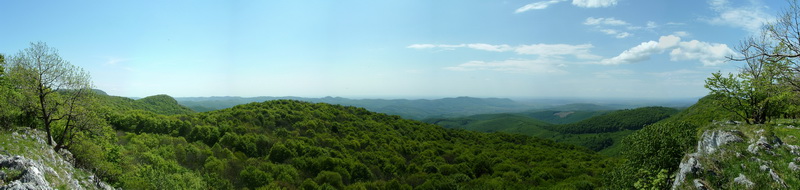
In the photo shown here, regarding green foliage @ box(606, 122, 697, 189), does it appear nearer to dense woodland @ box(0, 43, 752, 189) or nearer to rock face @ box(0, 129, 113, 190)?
dense woodland @ box(0, 43, 752, 189)

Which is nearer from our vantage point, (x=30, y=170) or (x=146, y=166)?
(x=30, y=170)

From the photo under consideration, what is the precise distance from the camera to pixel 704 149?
19.4m

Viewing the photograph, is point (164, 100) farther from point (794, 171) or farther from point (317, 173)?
point (794, 171)

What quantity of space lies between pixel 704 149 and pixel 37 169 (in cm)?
3608

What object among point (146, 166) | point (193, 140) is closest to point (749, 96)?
point (146, 166)

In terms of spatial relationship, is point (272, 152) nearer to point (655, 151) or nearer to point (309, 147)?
point (309, 147)

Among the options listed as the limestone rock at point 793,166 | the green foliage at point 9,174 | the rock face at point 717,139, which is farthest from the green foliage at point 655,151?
the green foliage at point 9,174

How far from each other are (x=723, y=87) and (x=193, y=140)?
59.6 meters

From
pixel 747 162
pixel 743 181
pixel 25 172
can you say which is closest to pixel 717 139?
pixel 747 162

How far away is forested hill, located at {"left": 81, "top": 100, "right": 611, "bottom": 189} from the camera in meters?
26.5

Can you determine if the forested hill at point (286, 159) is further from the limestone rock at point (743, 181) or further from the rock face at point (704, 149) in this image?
the limestone rock at point (743, 181)

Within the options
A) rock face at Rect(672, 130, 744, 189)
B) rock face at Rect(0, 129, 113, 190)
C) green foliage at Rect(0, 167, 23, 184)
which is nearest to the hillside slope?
rock face at Rect(672, 130, 744, 189)

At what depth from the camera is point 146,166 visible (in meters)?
24.6

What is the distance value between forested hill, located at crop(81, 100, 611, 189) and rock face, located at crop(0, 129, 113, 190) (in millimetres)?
2301
